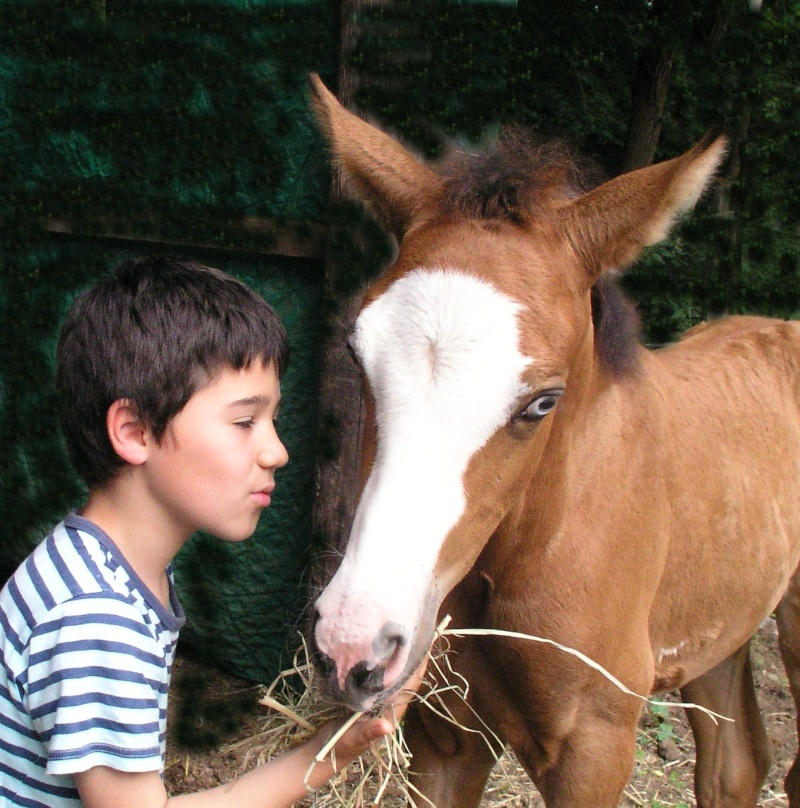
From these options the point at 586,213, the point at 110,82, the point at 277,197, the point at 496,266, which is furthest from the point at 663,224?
the point at 110,82

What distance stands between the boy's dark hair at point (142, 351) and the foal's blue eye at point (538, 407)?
0.47 meters

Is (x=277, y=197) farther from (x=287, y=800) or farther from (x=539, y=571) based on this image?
(x=287, y=800)

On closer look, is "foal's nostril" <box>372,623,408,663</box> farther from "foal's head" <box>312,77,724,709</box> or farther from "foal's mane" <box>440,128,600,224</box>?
"foal's mane" <box>440,128,600,224</box>

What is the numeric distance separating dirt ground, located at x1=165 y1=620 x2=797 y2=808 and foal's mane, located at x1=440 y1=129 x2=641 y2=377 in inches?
72.4

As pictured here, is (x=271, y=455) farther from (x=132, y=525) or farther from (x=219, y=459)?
(x=132, y=525)

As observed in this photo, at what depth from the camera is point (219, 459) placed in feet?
4.85

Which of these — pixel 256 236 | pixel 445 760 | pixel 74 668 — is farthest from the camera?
pixel 256 236

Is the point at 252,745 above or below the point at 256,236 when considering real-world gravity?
below

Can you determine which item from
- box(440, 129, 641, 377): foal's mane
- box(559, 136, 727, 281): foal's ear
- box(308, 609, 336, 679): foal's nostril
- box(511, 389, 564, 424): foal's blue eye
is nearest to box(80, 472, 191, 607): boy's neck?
box(308, 609, 336, 679): foal's nostril

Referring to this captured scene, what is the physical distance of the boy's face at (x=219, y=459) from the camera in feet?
4.82

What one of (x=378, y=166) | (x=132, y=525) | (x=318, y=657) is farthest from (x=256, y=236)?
(x=318, y=657)

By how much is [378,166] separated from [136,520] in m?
0.93

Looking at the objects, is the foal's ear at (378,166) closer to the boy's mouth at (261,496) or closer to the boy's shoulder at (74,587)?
the boy's mouth at (261,496)

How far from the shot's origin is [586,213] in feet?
5.68
